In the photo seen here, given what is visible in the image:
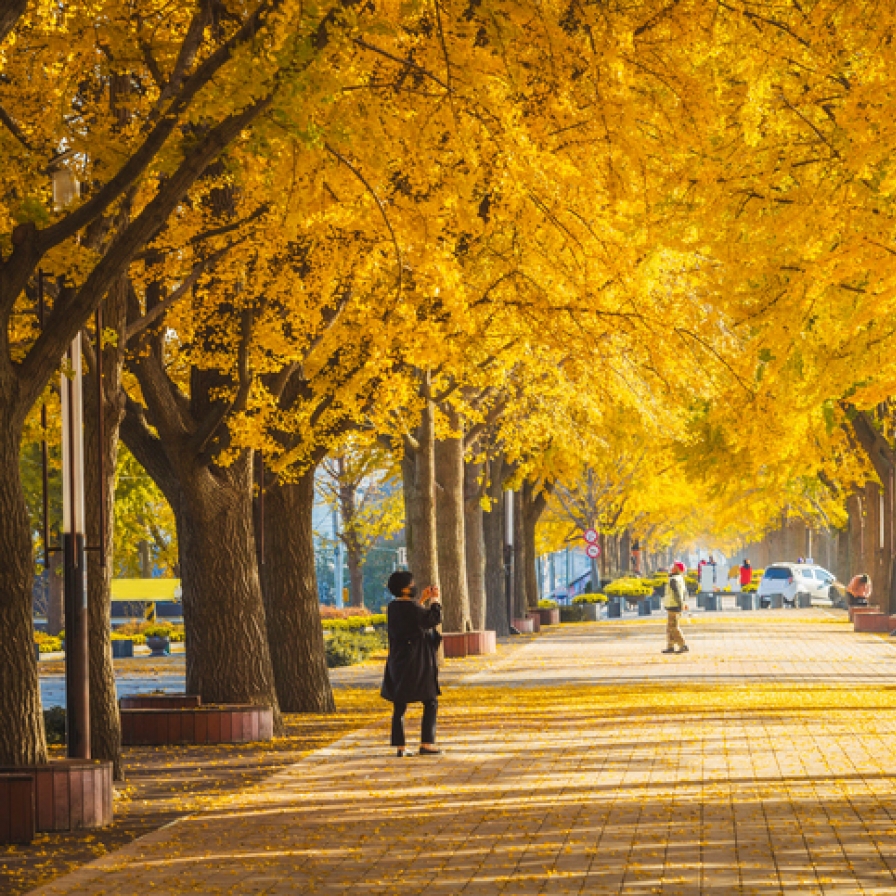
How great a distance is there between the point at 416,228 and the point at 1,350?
439 centimetres

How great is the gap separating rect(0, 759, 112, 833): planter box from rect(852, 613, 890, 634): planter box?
1139 inches

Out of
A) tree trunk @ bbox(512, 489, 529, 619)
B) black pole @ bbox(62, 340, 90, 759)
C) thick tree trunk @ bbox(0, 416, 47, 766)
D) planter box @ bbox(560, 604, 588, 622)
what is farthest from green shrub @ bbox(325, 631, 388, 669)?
thick tree trunk @ bbox(0, 416, 47, 766)

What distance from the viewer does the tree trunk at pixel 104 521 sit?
44.0ft

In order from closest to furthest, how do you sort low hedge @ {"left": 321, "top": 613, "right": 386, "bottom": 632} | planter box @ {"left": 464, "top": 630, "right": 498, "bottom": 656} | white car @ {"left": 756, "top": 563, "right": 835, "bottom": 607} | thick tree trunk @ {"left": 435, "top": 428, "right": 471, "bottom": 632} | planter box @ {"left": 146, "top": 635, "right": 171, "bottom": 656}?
thick tree trunk @ {"left": 435, "top": 428, "right": 471, "bottom": 632} < planter box @ {"left": 464, "top": 630, "right": 498, "bottom": 656} < planter box @ {"left": 146, "top": 635, "right": 171, "bottom": 656} < low hedge @ {"left": 321, "top": 613, "right": 386, "bottom": 632} < white car @ {"left": 756, "top": 563, "right": 835, "bottom": 607}

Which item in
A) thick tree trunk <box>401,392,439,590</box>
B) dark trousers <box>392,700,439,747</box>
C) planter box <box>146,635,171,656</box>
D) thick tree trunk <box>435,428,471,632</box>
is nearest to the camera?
dark trousers <box>392,700,439,747</box>

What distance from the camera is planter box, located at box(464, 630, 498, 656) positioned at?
3125 centimetres

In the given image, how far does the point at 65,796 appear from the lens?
432 inches

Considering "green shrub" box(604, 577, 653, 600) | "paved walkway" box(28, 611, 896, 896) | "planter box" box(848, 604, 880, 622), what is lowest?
"paved walkway" box(28, 611, 896, 896)

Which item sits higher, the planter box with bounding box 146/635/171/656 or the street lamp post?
the street lamp post

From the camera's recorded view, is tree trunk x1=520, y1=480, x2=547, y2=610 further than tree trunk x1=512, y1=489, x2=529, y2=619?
Yes

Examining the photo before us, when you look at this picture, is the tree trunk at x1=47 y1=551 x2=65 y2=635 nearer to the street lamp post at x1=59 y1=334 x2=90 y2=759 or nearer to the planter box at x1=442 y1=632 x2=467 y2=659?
the planter box at x1=442 y1=632 x2=467 y2=659

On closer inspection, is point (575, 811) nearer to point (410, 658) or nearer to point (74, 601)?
point (410, 658)

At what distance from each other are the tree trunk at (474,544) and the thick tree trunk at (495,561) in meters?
3.48

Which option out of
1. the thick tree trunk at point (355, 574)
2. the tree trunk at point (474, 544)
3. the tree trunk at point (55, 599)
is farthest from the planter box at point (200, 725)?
the thick tree trunk at point (355, 574)
